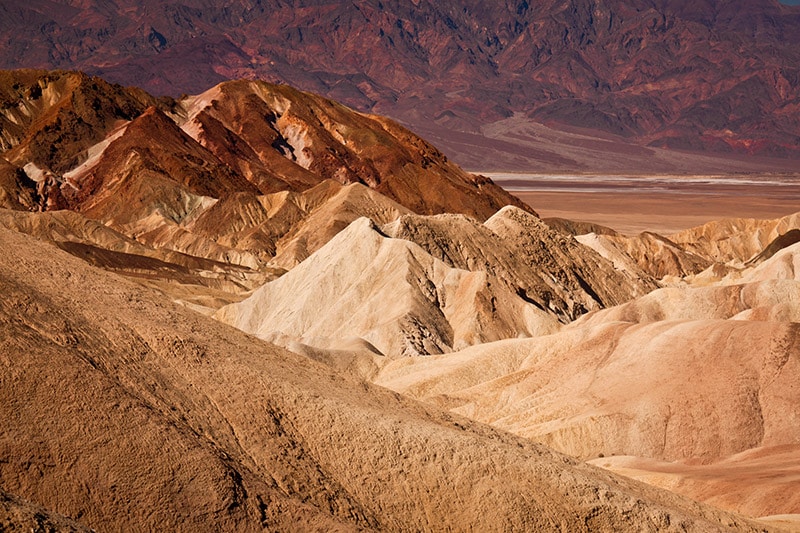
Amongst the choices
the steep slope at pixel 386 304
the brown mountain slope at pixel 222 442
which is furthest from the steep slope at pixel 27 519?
the steep slope at pixel 386 304

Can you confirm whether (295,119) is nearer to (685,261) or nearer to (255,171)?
(255,171)

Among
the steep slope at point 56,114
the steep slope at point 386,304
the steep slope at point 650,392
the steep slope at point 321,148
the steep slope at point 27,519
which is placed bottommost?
the steep slope at point 56,114

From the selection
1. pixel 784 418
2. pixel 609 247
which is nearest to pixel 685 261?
pixel 609 247

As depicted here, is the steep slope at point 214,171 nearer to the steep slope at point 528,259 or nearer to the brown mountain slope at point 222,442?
the steep slope at point 528,259

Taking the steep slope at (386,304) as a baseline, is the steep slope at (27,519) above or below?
above

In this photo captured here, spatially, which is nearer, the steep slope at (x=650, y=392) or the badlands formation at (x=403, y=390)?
the badlands formation at (x=403, y=390)

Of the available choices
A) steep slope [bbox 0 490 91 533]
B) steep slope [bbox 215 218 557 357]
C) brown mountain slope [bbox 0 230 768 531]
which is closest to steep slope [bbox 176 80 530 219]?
steep slope [bbox 215 218 557 357]

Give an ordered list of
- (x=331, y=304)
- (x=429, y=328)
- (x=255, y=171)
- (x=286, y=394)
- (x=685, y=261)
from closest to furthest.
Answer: (x=286, y=394)
(x=429, y=328)
(x=331, y=304)
(x=685, y=261)
(x=255, y=171)

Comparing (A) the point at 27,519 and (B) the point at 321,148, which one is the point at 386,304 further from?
(B) the point at 321,148
